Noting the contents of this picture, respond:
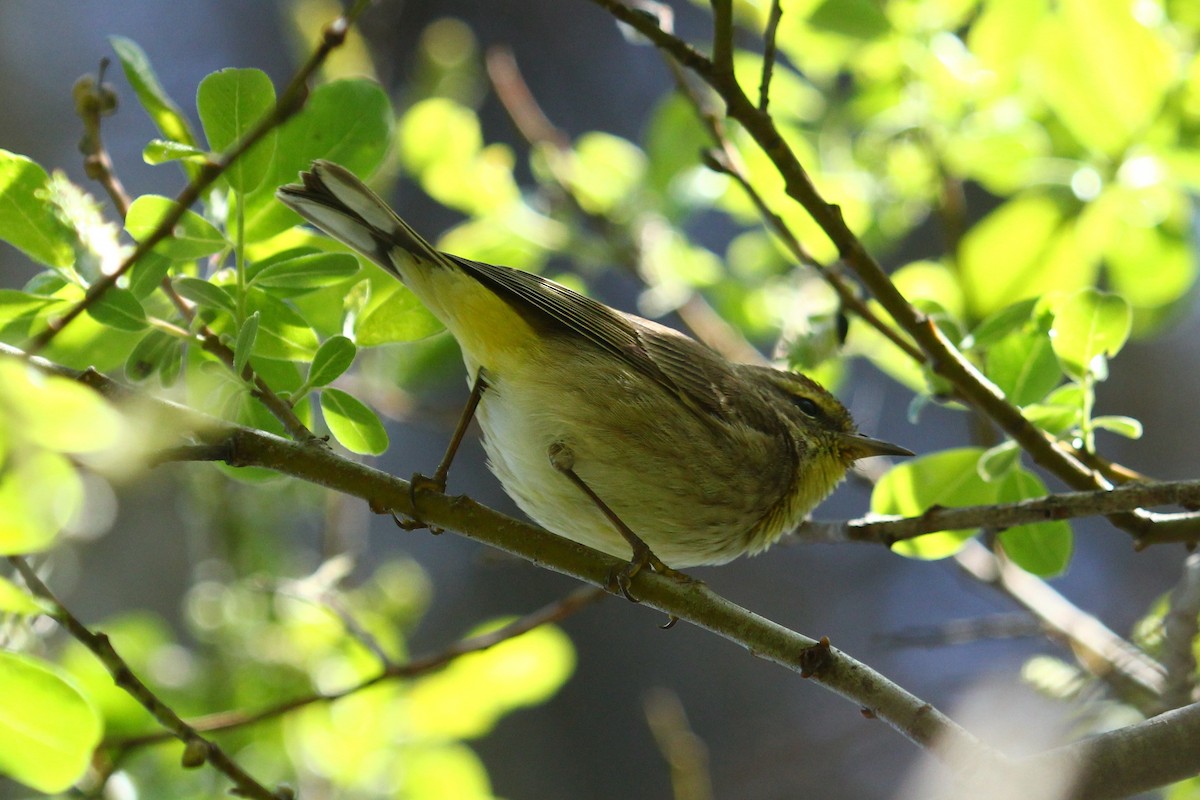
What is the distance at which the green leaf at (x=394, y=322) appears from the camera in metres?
2.73

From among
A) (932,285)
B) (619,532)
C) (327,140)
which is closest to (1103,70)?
(932,285)

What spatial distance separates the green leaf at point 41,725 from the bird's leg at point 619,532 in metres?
1.25

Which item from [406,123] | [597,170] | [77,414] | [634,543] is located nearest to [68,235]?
[77,414]

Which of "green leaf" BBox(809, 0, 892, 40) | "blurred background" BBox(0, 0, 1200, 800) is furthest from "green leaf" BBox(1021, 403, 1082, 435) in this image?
"blurred background" BBox(0, 0, 1200, 800)

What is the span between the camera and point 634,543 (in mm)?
3164

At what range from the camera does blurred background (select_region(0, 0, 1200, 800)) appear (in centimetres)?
788

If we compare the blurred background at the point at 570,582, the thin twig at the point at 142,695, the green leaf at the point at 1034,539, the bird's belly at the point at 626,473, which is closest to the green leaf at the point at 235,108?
the thin twig at the point at 142,695

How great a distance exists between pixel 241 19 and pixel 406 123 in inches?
359

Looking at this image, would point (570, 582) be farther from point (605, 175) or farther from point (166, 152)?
point (166, 152)

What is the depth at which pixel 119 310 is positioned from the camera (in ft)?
7.45

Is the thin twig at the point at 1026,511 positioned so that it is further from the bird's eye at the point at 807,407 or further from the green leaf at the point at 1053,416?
the bird's eye at the point at 807,407

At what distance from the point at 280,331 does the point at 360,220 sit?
36.2 inches

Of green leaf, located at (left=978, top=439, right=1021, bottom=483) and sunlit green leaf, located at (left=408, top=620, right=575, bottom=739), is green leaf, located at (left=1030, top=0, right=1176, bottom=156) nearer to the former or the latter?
green leaf, located at (left=978, top=439, right=1021, bottom=483)

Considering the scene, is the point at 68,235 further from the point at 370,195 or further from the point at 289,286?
the point at 370,195
